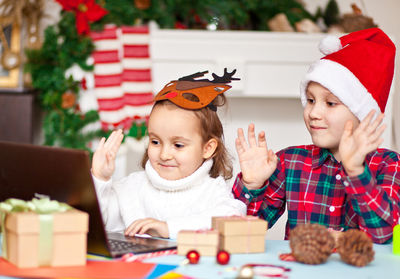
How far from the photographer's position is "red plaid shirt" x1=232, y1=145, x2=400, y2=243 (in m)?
1.51

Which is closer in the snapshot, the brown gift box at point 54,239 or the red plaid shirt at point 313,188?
the brown gift box at point 54,239

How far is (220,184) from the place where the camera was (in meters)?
1.54

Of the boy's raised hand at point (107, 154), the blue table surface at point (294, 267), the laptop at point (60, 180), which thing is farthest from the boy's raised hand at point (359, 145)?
the boy's raised hand at point (107, 154)

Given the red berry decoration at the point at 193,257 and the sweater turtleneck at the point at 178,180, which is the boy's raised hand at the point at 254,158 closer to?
the sweater turtleneck at the point at 178,180

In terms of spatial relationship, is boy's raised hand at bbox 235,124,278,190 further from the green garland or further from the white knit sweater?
the green garland

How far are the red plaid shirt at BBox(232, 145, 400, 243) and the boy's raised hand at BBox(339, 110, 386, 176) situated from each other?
0.21m

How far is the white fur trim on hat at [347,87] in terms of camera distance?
149 cm

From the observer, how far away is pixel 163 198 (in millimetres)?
1537

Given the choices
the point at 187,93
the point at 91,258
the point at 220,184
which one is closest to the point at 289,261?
the point at 91,258

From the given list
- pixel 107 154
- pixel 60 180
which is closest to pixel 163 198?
pixel 107 154

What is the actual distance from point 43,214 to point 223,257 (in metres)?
0.32

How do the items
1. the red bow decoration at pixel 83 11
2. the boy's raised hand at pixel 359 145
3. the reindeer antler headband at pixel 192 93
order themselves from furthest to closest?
1. the red bow decoration at pixel 83 11
2. the reindeer antler headband at pixel 192 93
3. the boy's raised hand at pixel 359 145

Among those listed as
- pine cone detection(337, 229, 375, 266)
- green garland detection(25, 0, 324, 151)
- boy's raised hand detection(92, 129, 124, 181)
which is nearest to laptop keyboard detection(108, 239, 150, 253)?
boy's raised hand detection(92, 129, 124, 181)

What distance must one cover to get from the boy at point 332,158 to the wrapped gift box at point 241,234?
0.31 meters
